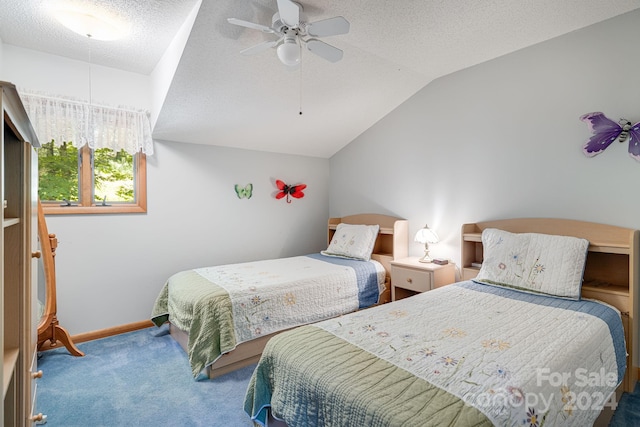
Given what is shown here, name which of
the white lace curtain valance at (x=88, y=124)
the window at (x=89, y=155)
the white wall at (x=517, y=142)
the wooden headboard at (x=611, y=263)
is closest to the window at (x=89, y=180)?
the window at (x=89, y=155)

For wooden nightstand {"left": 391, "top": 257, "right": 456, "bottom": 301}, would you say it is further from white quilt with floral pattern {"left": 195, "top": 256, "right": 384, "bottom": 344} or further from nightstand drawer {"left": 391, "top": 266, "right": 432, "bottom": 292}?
white quilt with floral pattern {"left": 195, "top": 256, "right": 384, "bottom": 344}

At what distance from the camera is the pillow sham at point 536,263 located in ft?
6.95

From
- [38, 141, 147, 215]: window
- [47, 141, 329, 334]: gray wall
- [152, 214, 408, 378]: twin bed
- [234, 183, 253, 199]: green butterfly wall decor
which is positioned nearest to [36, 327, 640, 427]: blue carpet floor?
[152, 214, 408, 378]: twin bed

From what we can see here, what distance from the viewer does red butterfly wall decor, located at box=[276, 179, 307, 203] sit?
4.13 m

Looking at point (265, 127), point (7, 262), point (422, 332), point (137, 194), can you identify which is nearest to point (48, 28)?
point (137, 194)

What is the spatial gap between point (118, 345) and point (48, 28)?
2.58 m

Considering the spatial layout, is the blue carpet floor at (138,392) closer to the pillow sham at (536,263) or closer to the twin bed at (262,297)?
the twin bed at (262,297)

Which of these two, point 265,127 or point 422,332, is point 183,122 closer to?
point 265,127

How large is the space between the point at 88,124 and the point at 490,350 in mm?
3441

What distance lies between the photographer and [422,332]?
1.61 meters

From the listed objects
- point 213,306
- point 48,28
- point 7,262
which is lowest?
point 213,306

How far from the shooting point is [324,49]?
6.89 feet

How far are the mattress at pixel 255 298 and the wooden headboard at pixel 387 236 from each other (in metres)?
0.18

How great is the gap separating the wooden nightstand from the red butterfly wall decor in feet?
5.46
